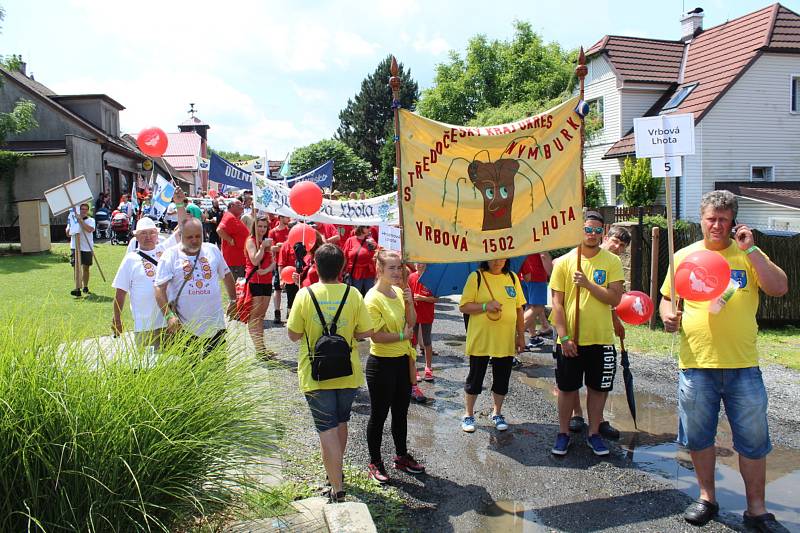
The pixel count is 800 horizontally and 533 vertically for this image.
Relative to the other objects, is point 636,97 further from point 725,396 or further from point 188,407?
point 188,407

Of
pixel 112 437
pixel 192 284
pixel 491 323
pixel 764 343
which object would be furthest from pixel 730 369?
pixel 764 343

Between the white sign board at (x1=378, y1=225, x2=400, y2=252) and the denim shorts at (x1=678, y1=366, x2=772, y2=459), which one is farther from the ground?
the white sign board at (x1=378, y1=225, x2=400, y2=252)

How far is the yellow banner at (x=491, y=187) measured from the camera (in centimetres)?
497

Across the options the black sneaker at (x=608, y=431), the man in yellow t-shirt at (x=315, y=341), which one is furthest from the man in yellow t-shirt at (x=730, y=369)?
the man in yellow t-shirt at (x=315, y=341)

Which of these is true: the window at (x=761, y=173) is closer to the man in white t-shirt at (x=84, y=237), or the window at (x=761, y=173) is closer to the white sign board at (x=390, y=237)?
the man in white t-shirt at (x=84, y=237)

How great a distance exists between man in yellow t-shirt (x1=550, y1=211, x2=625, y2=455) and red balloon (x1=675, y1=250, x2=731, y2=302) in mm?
1007

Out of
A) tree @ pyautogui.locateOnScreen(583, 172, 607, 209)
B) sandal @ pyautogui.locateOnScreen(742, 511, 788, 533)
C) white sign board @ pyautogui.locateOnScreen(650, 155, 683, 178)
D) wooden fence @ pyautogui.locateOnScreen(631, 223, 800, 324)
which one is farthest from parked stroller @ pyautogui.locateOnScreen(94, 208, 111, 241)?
sandal @ pyautogui.locateOnScreen(742, 511, 788, 533)

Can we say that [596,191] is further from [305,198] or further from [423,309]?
[423,309]

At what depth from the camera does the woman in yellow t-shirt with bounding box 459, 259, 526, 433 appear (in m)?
5.54

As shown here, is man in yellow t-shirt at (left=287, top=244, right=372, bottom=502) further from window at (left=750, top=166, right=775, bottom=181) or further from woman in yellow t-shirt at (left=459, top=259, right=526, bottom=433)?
window at (left=750, top=166, right=775, bottom=181)

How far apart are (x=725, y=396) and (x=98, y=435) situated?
3701 mm

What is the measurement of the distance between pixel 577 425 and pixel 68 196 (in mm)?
11527

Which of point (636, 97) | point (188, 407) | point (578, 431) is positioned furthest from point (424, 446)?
point (636, 97)

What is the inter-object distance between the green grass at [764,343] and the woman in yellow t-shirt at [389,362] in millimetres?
4530
